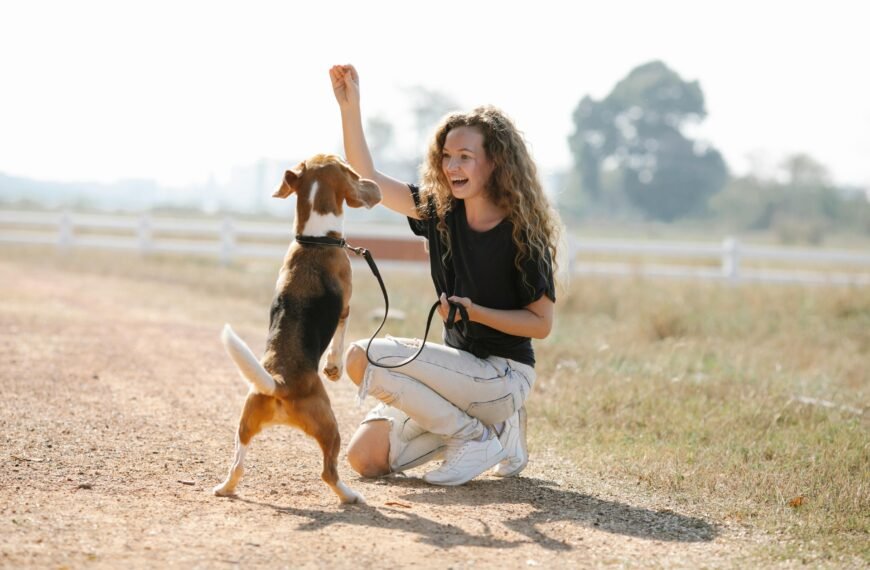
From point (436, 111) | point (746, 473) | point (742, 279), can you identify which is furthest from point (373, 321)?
point (436, 111)

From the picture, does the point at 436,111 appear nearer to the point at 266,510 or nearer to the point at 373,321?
the point at 373,321

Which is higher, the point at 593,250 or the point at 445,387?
the point at 593,250

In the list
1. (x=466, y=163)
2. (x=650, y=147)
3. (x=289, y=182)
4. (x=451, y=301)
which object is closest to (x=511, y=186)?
(x=466, y=163)

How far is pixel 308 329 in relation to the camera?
15.4 feet

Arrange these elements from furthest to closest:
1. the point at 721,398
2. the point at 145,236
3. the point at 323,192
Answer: the point at 145,236 < the point at 721,398 < the point at 323,192

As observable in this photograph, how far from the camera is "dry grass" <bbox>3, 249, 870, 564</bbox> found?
530 centimetres

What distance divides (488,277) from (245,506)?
1.65 metres

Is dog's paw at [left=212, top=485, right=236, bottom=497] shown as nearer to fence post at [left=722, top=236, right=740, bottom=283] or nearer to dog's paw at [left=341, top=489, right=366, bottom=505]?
dog's paw at [left=341, top=489, right=366, bottom=505]

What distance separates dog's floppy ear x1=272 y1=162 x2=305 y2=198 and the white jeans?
878 millimetres

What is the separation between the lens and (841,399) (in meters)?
8.34

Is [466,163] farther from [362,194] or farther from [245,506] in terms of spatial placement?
[245,506]

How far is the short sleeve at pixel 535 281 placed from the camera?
522cm

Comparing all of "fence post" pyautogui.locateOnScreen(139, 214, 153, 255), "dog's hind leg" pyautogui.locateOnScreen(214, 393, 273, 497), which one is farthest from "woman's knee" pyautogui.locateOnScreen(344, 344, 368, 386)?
"fence post" pyautogui.locateOnScreen(139, 214, 153, 255)

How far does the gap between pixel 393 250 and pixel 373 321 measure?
28.5 ft
